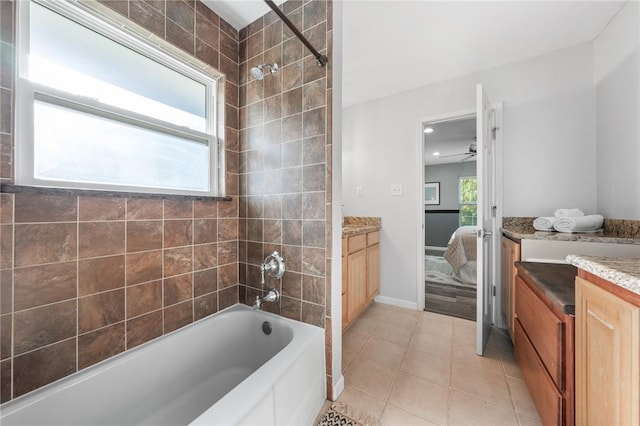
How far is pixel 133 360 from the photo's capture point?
3.63 ft

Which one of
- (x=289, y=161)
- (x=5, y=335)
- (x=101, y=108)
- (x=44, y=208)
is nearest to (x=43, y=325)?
(x=5, y=335)

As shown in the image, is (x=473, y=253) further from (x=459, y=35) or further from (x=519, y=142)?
(x=459, y=35)

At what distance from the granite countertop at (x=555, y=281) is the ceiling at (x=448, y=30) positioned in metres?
1.66

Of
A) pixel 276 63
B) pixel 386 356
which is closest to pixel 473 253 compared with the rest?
pixel 386 356

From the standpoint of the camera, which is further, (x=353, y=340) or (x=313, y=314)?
(x=353, y=340)

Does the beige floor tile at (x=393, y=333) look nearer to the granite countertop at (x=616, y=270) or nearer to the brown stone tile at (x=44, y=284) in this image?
the granite countertop at (x=616, y=270)

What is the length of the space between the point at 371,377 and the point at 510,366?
97 cm

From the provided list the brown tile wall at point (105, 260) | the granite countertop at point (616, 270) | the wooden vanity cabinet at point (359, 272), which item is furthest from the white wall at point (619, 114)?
the brown tile wall at point (105, 260)

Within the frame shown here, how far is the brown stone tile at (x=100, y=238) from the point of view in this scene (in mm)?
1025

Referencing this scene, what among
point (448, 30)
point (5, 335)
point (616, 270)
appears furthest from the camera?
point (448, 30)

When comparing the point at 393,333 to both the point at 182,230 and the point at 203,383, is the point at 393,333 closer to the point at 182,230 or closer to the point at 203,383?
the point at 203,383

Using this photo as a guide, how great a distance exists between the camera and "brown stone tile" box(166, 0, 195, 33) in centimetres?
133

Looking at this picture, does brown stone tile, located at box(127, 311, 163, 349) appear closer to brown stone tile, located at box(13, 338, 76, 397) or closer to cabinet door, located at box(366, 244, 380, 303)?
brown stone tile, located at box(13, 338, 76, 397)

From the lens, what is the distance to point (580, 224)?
1595 mm
